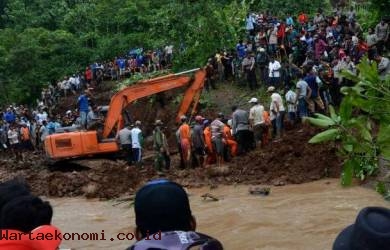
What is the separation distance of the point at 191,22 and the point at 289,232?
15.9 m

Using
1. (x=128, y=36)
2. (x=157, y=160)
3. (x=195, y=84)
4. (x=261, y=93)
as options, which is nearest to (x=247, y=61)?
(x=261, y=93)

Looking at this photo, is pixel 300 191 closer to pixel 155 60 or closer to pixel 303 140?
pixel 303 140

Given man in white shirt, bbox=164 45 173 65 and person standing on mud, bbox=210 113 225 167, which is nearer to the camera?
person standing on mud, bbox=210 113 225 167

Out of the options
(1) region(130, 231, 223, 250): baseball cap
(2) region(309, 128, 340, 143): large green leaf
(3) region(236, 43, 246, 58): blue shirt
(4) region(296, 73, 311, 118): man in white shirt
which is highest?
(2) region(309, 128, 340, 143): large green leaf

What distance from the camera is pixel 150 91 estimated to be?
693 inches

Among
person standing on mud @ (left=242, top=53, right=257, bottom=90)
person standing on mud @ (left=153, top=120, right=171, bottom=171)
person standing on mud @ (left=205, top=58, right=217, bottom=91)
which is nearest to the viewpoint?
person standing on mud @ (left=153, top=120, right=171, bottom=171)

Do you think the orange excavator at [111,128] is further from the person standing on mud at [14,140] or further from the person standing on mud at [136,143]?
the person standing on mud at [14,140]

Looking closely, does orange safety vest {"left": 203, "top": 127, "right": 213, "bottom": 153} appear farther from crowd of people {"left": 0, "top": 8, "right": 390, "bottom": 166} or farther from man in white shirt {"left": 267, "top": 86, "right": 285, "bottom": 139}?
man in white shirt {"left": 267, "top": 86, "right": 285, "bottom": 139}

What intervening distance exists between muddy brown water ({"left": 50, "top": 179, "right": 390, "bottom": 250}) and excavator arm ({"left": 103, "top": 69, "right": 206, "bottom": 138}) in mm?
3765

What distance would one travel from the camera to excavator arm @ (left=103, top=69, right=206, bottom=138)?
17125 millimetres

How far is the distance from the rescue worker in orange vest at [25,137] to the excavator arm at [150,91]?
300 inches

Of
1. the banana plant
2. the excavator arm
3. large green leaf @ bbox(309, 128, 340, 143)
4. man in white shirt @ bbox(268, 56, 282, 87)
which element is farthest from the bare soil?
large green leaf @ bbox(309, 128, 340, 143)

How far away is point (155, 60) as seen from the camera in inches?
1112

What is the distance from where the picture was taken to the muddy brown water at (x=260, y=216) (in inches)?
361
